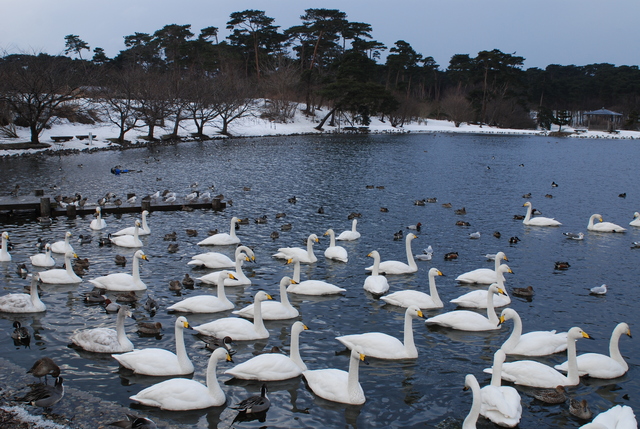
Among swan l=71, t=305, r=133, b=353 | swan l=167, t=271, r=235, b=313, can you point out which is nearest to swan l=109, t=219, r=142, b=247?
swan l=167, t=271, r=235, b=313

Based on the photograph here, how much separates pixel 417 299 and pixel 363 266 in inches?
149

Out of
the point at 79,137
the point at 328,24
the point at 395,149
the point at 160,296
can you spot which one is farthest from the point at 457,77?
the point at 160,296

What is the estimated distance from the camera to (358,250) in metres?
17.6

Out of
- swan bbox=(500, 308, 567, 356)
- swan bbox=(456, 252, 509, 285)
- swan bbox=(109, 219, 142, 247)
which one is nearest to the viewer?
swan bbox=(500, 308, 567, 356)

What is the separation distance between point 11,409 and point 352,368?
463cm

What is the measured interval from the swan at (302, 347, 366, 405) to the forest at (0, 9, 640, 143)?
4624 centimetres

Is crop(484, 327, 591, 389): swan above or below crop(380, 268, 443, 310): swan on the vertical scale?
below

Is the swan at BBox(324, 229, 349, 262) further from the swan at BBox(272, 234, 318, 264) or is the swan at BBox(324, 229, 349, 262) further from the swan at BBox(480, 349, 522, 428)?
the swan at BBox(480, 349, 522, 428)

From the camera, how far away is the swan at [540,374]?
8.80m

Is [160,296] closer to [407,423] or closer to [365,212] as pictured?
[407,423]

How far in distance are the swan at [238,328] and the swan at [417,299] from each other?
10.8 ft

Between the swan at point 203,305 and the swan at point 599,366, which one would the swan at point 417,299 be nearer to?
the swan at point 599,366

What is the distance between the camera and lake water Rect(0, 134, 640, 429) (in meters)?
8.53

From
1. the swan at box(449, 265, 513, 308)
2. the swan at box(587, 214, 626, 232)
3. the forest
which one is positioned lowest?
the swan at box(449, 265, 513, 308)
